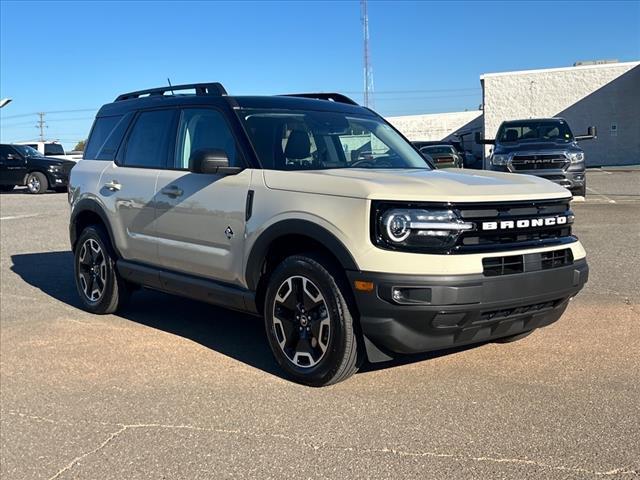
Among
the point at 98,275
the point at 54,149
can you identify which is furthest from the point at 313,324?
the point at 54,149

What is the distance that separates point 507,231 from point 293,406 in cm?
168

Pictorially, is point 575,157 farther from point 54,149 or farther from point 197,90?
point 54,149

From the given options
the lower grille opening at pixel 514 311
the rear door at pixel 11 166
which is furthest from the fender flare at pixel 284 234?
the rear door at pixel 11 166

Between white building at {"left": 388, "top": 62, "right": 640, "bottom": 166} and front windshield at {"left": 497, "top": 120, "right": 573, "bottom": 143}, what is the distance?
19970 mm

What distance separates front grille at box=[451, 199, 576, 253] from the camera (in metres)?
3.97

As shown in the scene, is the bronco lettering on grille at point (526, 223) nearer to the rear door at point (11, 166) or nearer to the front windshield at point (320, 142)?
the front windshield at point (320, 142)

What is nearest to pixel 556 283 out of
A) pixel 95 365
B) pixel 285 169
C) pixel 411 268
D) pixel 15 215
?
pixel 411 268

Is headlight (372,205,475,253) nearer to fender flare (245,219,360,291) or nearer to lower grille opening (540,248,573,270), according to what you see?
fender flare (245,219,360,291)

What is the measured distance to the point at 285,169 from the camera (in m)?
4.84

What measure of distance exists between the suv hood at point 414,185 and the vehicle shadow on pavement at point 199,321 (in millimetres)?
1313

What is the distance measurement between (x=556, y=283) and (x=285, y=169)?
1.98 m

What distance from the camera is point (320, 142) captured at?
5223 mm

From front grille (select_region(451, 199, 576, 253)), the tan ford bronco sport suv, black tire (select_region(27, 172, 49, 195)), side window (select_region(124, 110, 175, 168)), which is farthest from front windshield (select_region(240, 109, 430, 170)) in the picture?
black tire (select_region(27, 172, 49, 195))

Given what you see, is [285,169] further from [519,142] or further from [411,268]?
[519,142]
